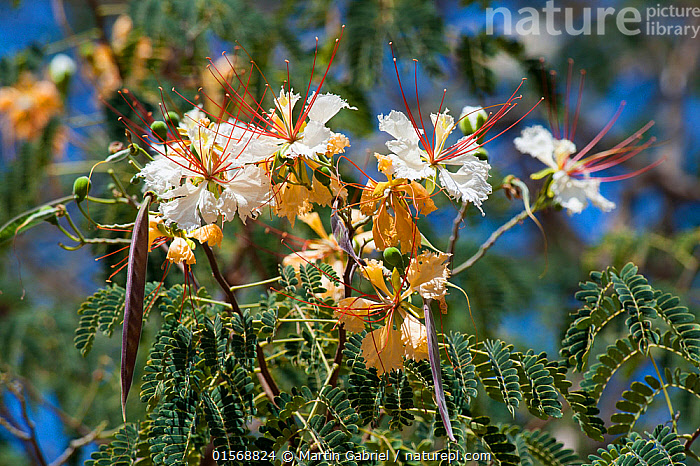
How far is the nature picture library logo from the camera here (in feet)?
14.7

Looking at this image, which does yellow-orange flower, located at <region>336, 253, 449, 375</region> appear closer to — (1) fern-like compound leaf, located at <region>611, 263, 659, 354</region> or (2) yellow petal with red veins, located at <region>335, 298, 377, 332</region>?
(2) yellow petal with red veins, located at <region>335, 298, 377, 332</region>

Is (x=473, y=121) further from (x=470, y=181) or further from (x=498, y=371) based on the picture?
(x=498, y=371)

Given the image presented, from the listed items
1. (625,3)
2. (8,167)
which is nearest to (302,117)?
(8,167)

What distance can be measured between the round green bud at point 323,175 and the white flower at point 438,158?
9 centimetres

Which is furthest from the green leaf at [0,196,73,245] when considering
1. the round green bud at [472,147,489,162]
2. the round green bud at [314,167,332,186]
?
the round green bud at [472,147,489,162]

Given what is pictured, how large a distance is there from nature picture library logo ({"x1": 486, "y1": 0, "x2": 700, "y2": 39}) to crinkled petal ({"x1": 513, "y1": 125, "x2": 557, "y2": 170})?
10.7 feet

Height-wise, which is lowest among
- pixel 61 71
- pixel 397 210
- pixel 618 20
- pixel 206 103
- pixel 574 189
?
pixel 397 210

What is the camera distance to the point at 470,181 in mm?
836

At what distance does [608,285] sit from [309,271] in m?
0.50

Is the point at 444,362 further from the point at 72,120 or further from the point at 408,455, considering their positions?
the point at 72,120

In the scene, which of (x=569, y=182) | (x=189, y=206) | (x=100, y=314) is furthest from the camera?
(x=569, y=182)

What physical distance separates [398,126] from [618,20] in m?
4.62

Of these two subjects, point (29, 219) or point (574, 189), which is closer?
point (29, 219)

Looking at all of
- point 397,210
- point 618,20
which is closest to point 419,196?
point 397,210
